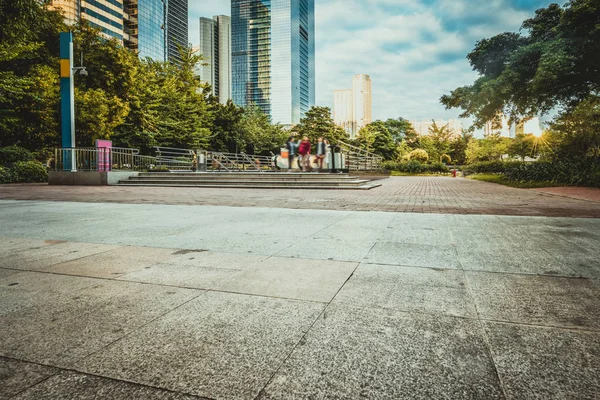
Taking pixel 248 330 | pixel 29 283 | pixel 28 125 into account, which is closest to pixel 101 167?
pixel 28 125

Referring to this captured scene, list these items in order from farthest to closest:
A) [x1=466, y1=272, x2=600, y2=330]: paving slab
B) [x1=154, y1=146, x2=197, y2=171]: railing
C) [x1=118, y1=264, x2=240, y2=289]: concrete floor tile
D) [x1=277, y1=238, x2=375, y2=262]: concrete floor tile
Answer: [x1=154, y1=146, x2=197, y2=171]: railing < [x1=277, y1=238, x2=375, y2=262]: concrete floor tile < [x1=118, y1=264, x2=240, y2=289]: concrete floor tile < [x1=466, y1=272, x2=600, y2=330]: paving slab

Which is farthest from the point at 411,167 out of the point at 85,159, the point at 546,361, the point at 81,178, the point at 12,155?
the point at 546,361

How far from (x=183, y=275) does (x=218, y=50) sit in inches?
7786

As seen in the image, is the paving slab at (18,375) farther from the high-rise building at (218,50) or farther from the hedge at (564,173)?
the high-rise building at (218,50)

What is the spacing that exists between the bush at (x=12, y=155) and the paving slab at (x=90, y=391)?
82.1 ft

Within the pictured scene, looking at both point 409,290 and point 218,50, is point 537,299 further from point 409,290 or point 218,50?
point 218,50

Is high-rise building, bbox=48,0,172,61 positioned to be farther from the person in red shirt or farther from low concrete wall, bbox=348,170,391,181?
the person in red shirt

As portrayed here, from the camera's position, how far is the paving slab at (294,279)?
112 inches

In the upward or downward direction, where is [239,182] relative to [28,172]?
downward

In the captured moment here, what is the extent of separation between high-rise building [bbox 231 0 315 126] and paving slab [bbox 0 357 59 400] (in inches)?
5593

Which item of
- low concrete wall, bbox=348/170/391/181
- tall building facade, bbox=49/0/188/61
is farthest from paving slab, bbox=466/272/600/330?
tall building facade, bbox=49/0/188/61

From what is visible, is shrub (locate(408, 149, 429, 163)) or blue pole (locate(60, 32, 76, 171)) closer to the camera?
blue pole (locate(60, 32, 76, 171))

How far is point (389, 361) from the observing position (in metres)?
1.81

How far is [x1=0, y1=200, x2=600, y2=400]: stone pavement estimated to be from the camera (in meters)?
1.65
